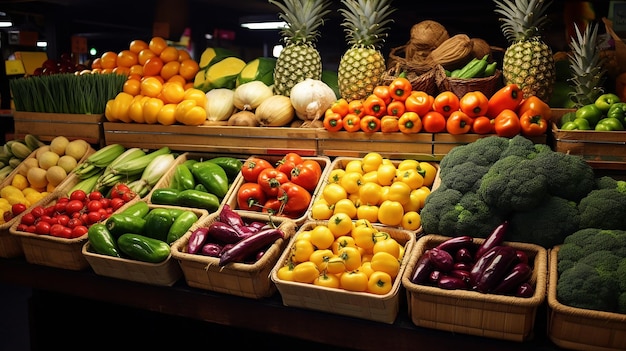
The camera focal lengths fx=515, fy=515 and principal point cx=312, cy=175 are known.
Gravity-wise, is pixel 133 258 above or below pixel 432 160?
below

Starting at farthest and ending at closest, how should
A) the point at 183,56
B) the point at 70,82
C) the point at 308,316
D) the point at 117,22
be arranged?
the point at 117,22
the point at 183,56
the point at 70,82
the point at 308,316

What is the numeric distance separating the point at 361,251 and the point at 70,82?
8.59 ft

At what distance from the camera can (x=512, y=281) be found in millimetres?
2008

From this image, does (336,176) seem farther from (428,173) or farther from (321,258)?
(321,258)

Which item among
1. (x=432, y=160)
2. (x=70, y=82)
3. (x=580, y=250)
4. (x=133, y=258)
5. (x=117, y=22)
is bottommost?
(x=133, y=258)

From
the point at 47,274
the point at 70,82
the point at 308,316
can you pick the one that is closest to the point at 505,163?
the point at 308,316

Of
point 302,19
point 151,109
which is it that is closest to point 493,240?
point 302,19

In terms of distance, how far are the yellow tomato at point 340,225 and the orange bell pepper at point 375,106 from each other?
2.72ft

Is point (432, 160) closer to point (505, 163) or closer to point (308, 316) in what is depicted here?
point (505, 163)

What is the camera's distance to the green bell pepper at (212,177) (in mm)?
3072

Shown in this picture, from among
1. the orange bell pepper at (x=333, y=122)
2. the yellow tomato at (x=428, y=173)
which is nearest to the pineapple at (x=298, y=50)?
the orange bell pepper at (x=333, y=122)

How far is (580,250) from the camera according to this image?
210 cm

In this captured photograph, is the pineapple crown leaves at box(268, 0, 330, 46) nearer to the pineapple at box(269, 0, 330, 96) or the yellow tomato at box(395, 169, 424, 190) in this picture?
the pineapple at box(269, 0, 330, 96)

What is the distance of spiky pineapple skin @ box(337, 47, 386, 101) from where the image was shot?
3.25 m
